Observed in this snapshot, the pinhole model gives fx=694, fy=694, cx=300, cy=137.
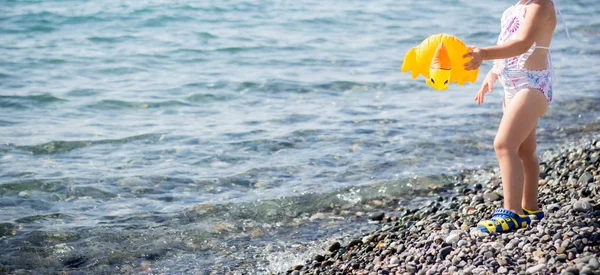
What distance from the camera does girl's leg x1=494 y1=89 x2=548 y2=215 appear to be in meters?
4.51

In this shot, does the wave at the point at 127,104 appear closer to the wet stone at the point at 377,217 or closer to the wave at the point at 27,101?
the wave at the point at 27,101

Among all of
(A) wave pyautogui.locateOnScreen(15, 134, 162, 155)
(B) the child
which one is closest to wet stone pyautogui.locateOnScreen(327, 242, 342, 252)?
(B) the child

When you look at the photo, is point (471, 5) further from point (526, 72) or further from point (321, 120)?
point (526, 72)

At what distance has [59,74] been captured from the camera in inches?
472

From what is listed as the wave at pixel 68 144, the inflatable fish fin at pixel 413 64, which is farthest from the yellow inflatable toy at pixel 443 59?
the wave at pixel 68 144

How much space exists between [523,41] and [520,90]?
36 centimetres

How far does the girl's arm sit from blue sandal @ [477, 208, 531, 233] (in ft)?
3.43

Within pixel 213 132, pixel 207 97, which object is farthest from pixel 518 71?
pixel 207 97

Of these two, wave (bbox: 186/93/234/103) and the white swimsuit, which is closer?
the white swimsuit

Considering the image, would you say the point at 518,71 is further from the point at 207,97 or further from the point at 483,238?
the point at 207,97

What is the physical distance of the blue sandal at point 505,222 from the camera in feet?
15.1

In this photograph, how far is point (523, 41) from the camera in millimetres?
4398

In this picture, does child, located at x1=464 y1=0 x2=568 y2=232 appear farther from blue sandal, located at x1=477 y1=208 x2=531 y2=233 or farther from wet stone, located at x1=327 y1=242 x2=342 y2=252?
wet stone, located at x1=327 y1=242 x2=342 y2=252

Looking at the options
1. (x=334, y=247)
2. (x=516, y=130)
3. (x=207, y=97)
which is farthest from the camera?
(x=207, y=97)
